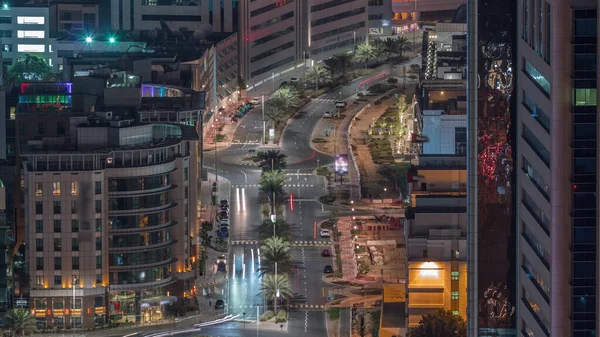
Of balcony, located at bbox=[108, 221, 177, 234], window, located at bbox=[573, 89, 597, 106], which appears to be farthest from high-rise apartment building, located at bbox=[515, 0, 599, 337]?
balcony, located at bbox=[108, 221, 177, 234]

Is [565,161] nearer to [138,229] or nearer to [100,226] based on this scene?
[100,226]

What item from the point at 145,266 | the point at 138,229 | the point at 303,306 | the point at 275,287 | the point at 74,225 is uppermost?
the point at 74,225

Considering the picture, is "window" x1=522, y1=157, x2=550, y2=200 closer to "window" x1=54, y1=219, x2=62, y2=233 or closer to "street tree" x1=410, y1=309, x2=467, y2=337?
"street tree" x1=410, y1=309, x2=467, y2=337

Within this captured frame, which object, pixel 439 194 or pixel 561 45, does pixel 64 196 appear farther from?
pixel 561 45

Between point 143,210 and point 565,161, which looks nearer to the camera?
point 565,161

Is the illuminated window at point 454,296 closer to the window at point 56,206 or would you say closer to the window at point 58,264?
the window at point 58,264

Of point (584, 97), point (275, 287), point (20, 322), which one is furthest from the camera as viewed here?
point (275, 287)

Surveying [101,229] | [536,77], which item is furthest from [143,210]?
Answer: [536,77]
